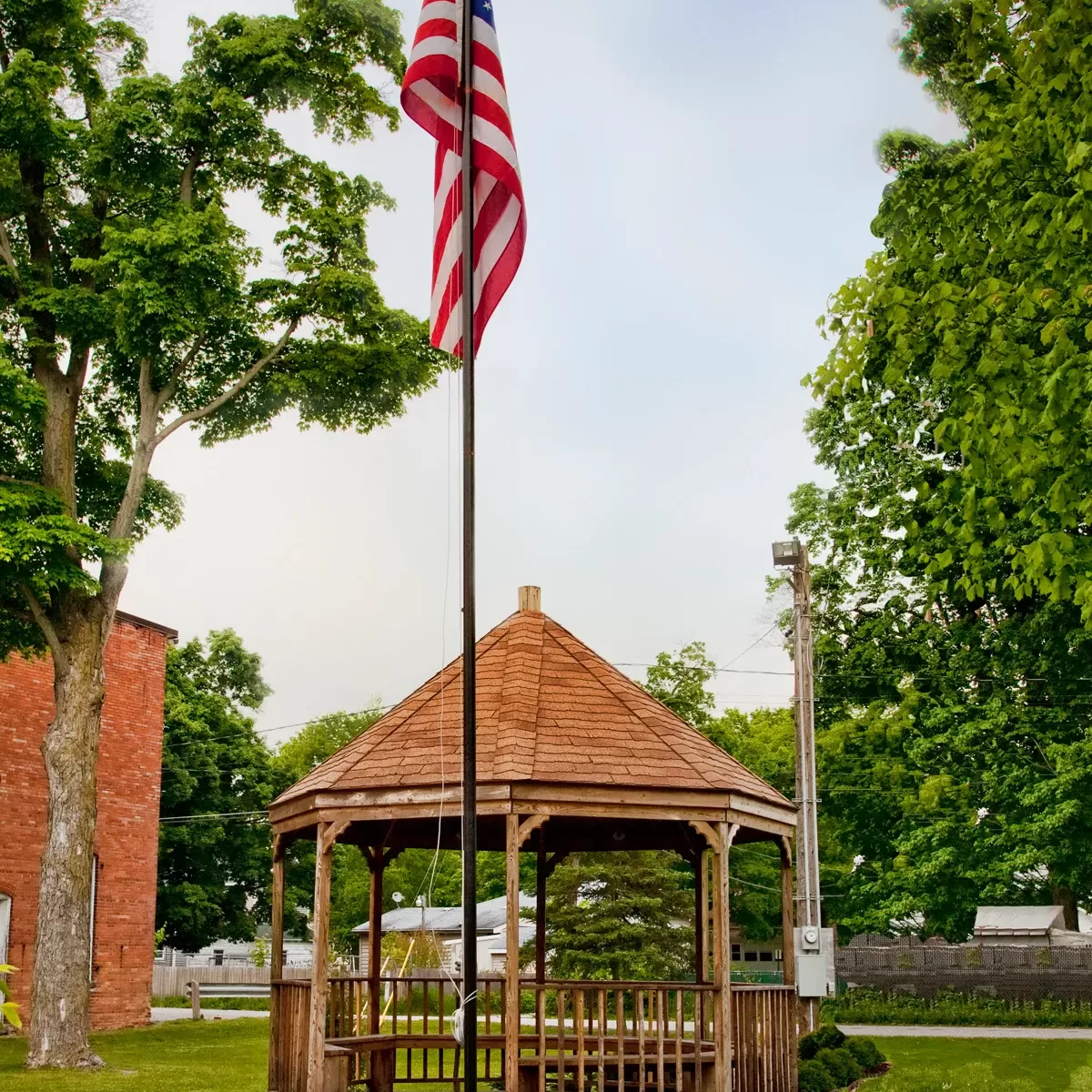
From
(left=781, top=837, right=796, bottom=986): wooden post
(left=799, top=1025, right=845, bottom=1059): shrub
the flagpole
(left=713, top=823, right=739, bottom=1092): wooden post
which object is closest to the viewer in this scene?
the flagpole

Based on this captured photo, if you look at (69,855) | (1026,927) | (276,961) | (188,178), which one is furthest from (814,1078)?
(1026,927)

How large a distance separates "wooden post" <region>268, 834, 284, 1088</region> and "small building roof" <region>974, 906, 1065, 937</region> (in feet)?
82.3

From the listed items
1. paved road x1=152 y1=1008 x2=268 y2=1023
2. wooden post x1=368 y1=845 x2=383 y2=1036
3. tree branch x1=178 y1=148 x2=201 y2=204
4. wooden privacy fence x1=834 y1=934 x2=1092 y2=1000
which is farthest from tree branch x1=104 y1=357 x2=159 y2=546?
wooden privacy fence x1=834 y1=934 x2=1092 y2=1000

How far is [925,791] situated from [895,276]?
18235 mm

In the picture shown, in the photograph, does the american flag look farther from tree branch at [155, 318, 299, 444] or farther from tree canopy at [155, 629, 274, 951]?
tree canopy at [155, 629, 274, 951]

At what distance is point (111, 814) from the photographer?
82.0ft

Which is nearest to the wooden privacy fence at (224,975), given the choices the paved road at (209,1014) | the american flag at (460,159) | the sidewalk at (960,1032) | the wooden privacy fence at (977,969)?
the paved road at (209,1014)

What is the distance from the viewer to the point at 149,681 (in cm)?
2620

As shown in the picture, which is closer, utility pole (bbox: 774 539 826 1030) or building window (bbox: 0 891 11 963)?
utility pole (bbox: 774 539 826 1030)

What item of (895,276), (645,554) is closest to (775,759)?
(645,554)

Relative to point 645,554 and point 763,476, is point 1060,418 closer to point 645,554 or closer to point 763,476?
point 645,554

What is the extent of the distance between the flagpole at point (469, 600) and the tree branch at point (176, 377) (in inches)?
516

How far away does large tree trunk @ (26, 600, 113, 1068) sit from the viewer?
17.4 metres

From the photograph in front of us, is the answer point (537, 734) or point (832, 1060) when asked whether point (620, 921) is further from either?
point (537, 734)
